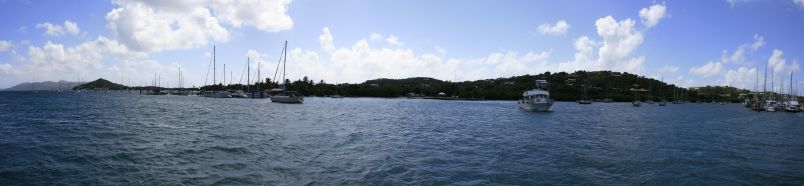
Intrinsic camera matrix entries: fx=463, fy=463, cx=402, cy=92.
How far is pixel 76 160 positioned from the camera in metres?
18.4

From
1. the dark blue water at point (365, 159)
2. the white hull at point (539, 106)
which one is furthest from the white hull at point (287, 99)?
the dark blue water at point (365, 159)

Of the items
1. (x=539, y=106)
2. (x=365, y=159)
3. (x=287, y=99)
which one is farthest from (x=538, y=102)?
(x=365, y=159)

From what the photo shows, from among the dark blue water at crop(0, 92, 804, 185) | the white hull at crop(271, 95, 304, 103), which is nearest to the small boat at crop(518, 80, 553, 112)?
the dark blue water at crop(0, 92, 804, 185)

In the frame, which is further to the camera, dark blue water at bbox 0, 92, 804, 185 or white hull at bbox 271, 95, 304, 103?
white hull at bbox 271, 95, 304, 103

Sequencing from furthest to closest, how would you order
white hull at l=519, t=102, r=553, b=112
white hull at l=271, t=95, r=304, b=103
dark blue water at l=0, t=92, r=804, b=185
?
white hull at l=271, t=95, r=304, b=103
white hull at l=519, t=102, r=553, b=112
dark blue water at l=0, t=92, r=804, b=185

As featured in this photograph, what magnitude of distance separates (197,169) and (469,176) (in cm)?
991

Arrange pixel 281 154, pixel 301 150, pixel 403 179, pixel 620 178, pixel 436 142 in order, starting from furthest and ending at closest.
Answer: pixel 436 142 → pixel 301 150 → pixel 281 154 → pixel 620 178 → pixel 403 179

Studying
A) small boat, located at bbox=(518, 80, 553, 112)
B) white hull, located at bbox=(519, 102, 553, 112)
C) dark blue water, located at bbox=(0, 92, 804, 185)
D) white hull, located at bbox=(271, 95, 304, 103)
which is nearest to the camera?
dark blue water, located at bbox=(0, 92, 804, 185)

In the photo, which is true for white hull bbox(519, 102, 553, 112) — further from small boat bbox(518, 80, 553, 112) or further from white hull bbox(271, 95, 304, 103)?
white hull bbox(271, 95, 304, 103)

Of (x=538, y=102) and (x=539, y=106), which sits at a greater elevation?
(x=538, y=102)

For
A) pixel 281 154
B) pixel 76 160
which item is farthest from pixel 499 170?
pixel 76 160

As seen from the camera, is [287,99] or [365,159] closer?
[365,159]

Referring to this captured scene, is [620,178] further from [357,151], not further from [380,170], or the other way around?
[357,151]

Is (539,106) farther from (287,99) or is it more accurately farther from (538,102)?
(287,99)
